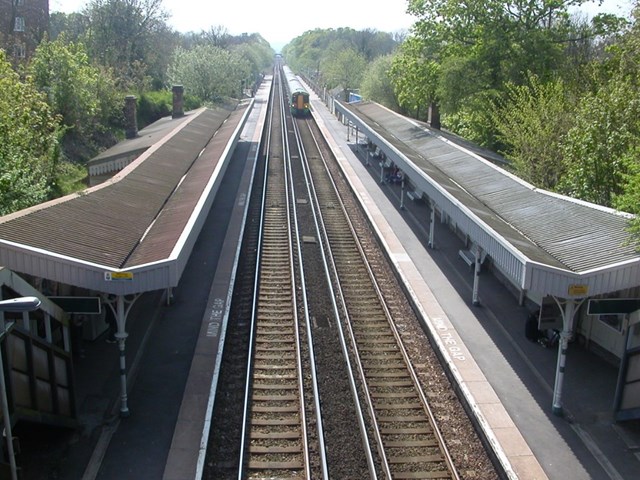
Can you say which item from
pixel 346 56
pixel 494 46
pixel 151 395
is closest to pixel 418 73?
pixel 494 46

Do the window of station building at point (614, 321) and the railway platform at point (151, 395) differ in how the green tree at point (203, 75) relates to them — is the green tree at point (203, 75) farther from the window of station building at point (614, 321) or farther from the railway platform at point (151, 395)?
the window of station building at point (614, 321)

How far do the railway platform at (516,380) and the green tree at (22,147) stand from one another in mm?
10310

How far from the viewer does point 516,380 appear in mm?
13312

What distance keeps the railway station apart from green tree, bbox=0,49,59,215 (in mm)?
2082

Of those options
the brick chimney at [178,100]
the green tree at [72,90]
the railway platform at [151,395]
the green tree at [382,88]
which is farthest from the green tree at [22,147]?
the green tree at [382,88]

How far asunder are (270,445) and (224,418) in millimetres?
1209

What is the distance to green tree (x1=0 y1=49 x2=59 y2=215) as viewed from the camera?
1659 centimetres

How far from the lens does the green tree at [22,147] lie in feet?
54.4

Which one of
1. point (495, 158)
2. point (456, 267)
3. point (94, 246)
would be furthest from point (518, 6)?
point (94, 246)

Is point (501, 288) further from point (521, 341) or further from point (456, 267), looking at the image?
point (521, 341)

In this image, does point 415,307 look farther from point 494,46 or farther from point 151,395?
point 494,46

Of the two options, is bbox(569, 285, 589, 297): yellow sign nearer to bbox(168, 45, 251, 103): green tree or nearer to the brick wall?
the brick wall

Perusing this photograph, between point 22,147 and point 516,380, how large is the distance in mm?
16194

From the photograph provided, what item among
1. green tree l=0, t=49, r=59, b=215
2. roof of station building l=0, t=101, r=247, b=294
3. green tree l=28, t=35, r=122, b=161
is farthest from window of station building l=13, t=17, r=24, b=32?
roof of station building l=0, t=101, r=247, b=294
